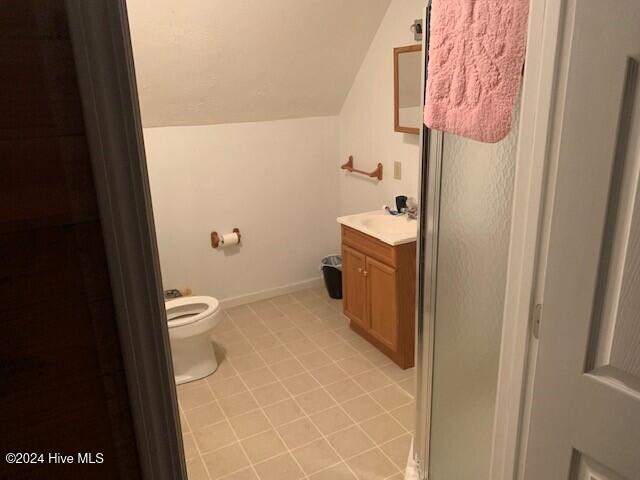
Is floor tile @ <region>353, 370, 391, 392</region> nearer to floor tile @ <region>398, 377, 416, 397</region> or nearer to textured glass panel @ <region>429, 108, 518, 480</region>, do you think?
floor tile @ <region>398, 377, 416, 397</region>

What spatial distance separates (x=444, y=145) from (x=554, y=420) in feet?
2.90

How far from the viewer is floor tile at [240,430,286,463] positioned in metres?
2.28

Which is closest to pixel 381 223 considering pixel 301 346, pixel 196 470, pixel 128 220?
pixel 301 346

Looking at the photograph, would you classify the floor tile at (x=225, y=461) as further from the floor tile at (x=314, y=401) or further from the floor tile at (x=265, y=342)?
the floor tile at (x=265, y=342)

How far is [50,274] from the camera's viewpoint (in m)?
0.76

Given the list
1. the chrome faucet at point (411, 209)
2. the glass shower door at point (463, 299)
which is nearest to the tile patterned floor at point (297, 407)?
the glass shower door at point (463, 299)

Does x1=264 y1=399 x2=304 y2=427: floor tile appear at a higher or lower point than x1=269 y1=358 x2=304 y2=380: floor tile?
lower

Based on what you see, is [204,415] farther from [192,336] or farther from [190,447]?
[192,336]

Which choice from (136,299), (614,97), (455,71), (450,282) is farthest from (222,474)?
(614,97)

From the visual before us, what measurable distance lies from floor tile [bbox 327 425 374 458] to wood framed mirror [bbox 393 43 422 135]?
1.67m

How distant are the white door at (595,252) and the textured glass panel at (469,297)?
1.09 feet

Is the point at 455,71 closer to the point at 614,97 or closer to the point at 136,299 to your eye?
the point at 614,97

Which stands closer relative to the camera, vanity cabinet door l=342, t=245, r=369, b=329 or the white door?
the white door

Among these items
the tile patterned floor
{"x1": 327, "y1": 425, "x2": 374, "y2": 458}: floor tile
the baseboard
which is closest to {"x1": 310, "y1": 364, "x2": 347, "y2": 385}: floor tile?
the tile patterned floor
